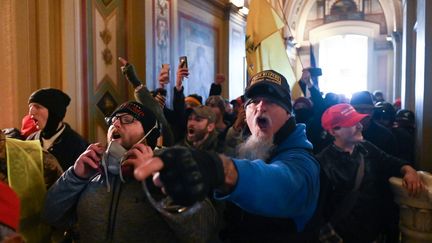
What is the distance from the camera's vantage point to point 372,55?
2072 centimetres

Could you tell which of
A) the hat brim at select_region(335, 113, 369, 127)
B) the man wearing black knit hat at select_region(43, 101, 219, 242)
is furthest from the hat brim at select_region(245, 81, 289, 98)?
the hat brim at select_region(335, 113, 369, 127)

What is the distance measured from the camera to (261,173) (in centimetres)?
120

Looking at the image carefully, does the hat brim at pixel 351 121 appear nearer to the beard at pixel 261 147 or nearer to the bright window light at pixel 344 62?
the beard at pixel 261 147

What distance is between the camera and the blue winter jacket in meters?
1.16

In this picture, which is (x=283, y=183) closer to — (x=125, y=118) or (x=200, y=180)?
(x=200, y=180)

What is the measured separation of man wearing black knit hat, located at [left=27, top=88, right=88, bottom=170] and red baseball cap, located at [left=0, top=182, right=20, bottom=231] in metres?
1.87

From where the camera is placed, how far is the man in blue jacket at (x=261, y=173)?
0.95 meters

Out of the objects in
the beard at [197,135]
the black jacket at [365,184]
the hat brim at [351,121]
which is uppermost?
the hat brim at [351,121]

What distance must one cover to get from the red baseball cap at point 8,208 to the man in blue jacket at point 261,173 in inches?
28.6

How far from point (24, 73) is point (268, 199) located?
13.3ft

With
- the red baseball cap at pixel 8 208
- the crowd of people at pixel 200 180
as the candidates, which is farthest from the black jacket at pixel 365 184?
the red baseball cap at pixel 8 208

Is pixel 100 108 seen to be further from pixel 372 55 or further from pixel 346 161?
pixel 372 55

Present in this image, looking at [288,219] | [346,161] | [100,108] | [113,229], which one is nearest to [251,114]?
[288,219]

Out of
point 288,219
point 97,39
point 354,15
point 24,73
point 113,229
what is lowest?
point 113,229
